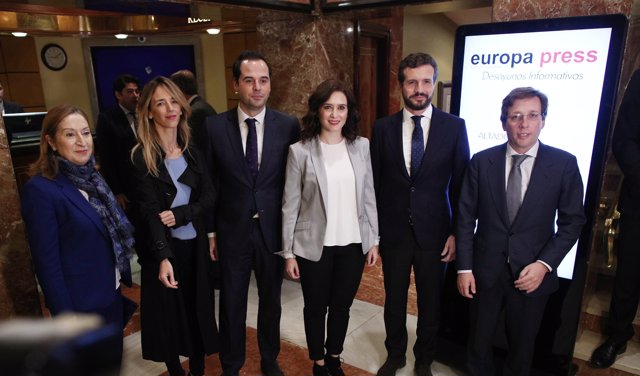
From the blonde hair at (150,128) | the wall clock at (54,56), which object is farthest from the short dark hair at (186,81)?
the wall clock at (54,56)

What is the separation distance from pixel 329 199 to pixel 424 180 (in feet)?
1.55

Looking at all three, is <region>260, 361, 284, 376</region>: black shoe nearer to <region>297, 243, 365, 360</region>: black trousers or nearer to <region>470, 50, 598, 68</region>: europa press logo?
<region>297, 243, 365, 360</region>: black trousers

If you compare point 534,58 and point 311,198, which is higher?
point 534,58

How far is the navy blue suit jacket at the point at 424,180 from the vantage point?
2.09 m

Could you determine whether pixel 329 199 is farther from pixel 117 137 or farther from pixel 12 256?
pixel 117 137

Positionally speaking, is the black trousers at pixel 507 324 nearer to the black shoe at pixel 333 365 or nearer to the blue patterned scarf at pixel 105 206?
the black shoe at pixel 333 365

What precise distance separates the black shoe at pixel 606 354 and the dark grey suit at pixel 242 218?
1916 mm

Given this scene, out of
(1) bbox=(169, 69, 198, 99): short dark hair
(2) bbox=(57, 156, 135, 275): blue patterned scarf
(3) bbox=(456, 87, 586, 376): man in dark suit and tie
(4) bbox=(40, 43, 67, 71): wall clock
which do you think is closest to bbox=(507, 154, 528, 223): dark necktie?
(3) bbox=(456, 87, 586, 376): man in dark suit and tie

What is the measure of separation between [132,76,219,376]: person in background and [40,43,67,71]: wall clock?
610 cm

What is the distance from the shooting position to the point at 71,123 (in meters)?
1.76

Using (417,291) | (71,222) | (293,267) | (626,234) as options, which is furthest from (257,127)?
(626,234)

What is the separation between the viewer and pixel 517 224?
1893 millimetres

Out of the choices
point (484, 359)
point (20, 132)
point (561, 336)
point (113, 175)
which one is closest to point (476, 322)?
point (484, 359)

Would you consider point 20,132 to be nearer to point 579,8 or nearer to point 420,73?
point 420,73
